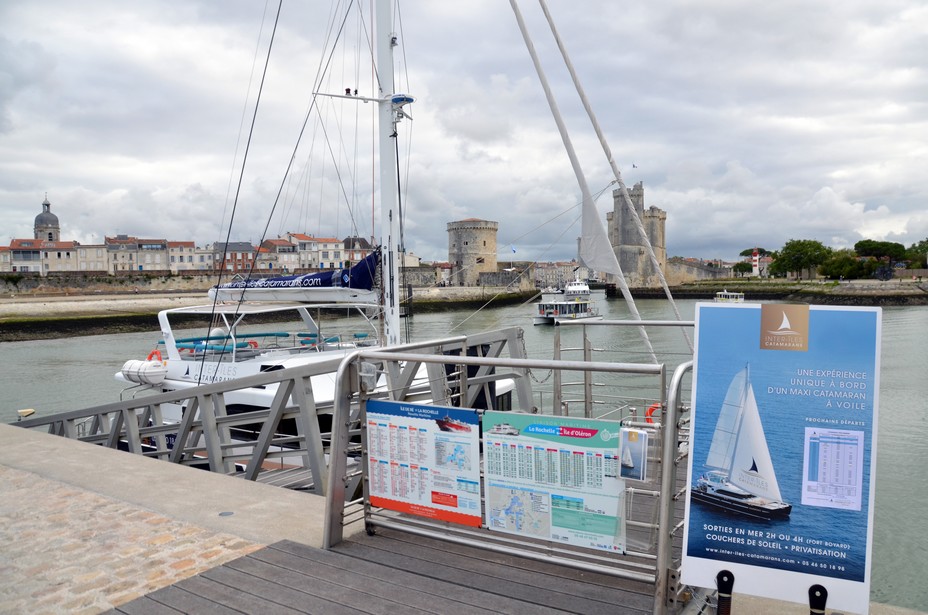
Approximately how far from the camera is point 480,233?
339 ft

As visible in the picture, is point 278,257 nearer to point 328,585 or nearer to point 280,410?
point 280,410

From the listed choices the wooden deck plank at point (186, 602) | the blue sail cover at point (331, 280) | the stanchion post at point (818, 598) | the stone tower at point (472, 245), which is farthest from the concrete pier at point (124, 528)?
the stone tower at point (472, 245)

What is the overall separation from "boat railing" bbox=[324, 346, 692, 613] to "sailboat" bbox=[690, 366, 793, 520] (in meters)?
0.16

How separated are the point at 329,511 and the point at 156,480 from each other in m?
2.80

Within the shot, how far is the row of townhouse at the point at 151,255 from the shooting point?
121m

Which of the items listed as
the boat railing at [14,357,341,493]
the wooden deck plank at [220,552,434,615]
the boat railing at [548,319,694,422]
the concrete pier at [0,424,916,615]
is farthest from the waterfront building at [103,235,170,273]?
the wooden deck plank at [220,552,434,615]

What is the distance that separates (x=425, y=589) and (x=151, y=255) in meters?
141

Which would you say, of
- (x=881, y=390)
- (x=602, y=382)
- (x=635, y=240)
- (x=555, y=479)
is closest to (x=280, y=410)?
(x=555, y=479)

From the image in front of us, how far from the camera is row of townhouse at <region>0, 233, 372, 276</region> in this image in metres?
121

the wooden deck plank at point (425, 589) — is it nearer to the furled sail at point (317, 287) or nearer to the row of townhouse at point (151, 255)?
the furled sail at point (317, 287)

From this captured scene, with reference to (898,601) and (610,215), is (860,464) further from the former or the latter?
(610,215)

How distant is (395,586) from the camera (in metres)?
3.60

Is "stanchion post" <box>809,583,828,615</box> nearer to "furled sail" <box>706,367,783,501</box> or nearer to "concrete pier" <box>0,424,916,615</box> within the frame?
"furled sail" <box>706,367,783,501</box>

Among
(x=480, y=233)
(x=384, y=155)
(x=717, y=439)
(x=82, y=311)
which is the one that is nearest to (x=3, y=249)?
(x=82, y=311)
